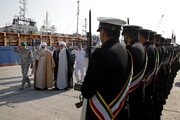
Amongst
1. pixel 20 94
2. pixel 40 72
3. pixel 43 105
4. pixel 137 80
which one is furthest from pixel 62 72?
pixel 137 80

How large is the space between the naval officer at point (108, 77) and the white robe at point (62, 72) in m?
5.16

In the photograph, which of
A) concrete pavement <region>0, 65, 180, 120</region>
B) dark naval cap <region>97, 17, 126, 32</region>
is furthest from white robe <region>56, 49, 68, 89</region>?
dark naval cap <region>97, 17, 126, 32</region>

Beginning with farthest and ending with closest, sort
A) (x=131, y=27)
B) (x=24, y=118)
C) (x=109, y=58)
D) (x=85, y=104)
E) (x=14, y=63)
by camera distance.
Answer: (x=14, y=63) → (x=24, y=118) → (x=131, y=27) → (x=85, y=104) → (x=109, y=58)

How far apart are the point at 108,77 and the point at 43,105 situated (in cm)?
382

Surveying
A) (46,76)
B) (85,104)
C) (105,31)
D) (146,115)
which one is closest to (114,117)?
(85,104)

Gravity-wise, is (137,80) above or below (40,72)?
above

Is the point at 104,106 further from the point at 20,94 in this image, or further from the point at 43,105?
the point at 20,94

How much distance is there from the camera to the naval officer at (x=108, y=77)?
1.68 meters

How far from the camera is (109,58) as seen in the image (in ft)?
5.49

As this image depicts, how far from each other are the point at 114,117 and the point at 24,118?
3006 millimetres

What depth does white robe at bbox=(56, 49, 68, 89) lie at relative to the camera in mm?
6965

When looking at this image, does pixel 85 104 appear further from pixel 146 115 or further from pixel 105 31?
pixel 146 115

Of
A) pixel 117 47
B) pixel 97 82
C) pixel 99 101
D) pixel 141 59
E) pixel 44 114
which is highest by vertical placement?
pixel 117 47

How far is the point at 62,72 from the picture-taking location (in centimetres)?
711
